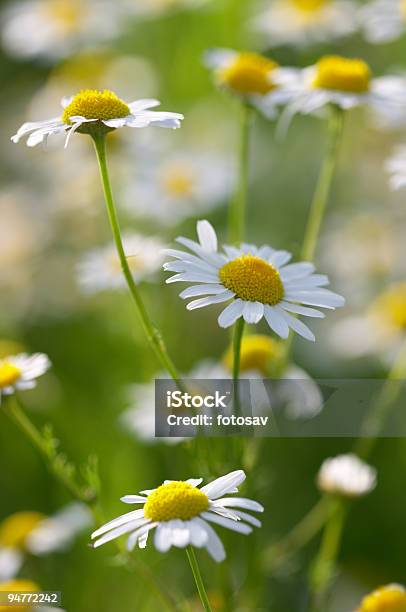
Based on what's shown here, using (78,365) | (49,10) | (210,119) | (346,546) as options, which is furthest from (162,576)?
(49,10)

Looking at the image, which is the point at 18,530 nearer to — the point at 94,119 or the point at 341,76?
the point at 94,119

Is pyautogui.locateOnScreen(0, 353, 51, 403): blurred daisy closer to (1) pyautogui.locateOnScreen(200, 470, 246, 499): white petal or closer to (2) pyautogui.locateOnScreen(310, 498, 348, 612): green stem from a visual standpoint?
(1) pyautogui.locateOnScreen(200, 470, 246, 499): white petal

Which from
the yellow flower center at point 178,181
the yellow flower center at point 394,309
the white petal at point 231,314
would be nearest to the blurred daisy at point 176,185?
the yellow flower center at point 178,181

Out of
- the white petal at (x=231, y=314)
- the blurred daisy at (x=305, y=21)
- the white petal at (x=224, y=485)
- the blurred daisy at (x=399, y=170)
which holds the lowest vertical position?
the white petal at (x=224, y=485)

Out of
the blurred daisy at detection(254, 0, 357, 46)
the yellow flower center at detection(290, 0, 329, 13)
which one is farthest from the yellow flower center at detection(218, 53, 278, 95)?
the yellow flower center at detection(290, 0, 329, 13)

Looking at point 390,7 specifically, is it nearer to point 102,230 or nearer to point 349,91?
point 349,91

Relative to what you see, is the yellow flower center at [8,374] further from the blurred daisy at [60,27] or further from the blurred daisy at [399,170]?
the blurred daisy at [60,27]
